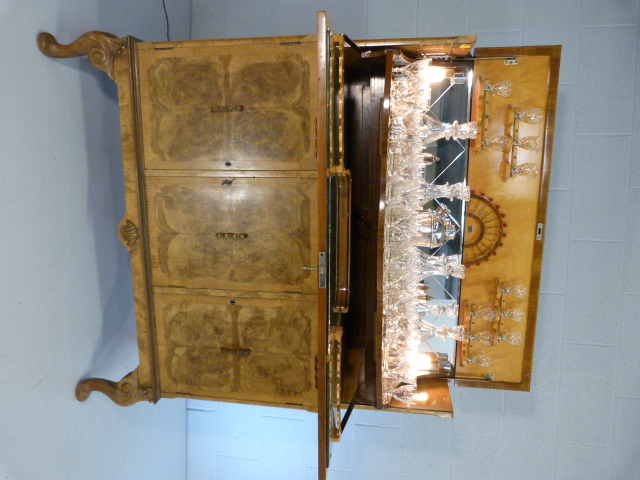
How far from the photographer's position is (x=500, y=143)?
226 centimetres

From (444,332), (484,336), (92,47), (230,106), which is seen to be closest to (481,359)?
(484,336)

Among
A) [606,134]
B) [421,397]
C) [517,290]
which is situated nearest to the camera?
[421,397]

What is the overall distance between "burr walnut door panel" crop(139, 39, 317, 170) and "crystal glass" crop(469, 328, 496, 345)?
140cm

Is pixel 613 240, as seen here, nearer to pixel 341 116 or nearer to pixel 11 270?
pixel 341 116

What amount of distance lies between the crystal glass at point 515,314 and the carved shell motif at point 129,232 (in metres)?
1.98

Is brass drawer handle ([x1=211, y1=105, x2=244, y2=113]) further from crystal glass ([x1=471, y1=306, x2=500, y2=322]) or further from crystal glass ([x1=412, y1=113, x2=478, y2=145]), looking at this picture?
crystal glass ([x1=471, y1=306, x2=500, y2=322])

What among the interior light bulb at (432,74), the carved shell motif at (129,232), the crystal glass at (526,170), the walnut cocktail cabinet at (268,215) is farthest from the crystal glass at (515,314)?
the carved shell motif at (129,232)

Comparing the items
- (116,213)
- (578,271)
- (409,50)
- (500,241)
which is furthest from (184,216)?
(578,271)

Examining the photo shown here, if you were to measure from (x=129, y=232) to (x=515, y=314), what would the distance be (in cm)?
207

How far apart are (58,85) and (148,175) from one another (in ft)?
1.97

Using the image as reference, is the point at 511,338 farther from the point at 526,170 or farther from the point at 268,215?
the point at 268,215

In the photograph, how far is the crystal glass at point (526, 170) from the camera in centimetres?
225

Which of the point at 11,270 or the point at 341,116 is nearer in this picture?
the point at 341,116

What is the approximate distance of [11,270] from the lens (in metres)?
1.69
